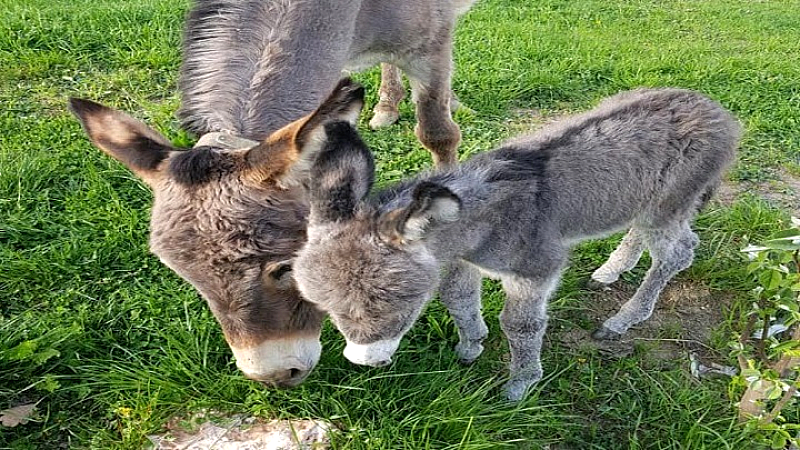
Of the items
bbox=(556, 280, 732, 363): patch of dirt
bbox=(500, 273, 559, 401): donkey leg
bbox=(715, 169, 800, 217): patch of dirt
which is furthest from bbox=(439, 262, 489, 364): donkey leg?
bbox=(715, 169, 800, 217): patch of dirt

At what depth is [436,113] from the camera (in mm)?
4539

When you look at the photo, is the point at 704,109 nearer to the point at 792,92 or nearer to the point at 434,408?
the point at 434,408

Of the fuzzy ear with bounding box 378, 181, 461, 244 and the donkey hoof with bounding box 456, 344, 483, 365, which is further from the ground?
the fuzzy ear with bounding box 378, 181, 461, 244

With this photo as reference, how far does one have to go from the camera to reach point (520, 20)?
26.3 ft

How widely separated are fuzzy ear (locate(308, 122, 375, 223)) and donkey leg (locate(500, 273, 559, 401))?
34.8 inches

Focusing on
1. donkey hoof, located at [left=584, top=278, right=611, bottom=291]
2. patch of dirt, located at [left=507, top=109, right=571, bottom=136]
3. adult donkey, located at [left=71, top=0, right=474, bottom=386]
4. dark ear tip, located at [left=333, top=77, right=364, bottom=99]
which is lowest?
donkey hoof, located at [left=584, top=278, right=611, bottom=291]

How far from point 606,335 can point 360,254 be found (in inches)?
71.6

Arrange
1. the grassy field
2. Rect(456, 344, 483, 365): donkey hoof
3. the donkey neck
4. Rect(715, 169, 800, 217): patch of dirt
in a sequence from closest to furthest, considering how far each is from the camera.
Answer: the donkey neck → the grassy field → Rect(456, 344, 483, 365): donkey hoof → Rect(715, 169, 800, 217): patch of dirt

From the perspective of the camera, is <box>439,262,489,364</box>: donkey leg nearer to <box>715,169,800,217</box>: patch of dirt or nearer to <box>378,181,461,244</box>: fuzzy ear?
<box>378,181,461,244</box>: fuzzy ear

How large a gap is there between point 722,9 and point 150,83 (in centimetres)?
814

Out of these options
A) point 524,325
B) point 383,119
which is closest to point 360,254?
point 524,325

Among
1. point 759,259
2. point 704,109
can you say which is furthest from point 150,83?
point 759,259

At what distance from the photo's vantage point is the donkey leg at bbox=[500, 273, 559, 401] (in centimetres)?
287

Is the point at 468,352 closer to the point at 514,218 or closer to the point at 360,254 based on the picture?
the point at 514,218
